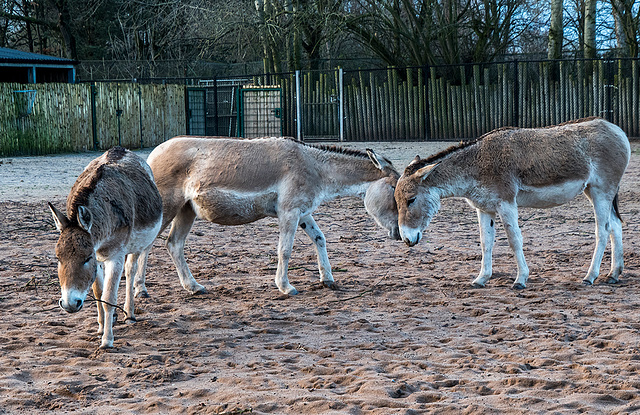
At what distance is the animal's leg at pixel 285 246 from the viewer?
22.1 ft

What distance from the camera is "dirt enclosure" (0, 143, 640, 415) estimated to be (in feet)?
13.7

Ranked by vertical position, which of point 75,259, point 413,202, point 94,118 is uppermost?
point 94,118

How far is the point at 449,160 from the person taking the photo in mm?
7195

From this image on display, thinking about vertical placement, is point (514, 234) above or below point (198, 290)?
above

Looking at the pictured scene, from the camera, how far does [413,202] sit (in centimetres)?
698

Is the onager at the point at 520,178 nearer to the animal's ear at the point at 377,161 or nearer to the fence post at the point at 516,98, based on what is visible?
the animal's ear at the point at 377,161

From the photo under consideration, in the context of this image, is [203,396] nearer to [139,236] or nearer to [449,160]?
[139,236]

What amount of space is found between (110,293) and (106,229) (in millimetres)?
521

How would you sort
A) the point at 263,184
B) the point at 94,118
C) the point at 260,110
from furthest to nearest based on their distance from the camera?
the point at 260,110 → the point at 94,118 → the point at 263,184

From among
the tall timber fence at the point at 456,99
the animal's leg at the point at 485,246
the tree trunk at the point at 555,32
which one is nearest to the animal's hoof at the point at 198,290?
the animal's leg at the point at 485,246

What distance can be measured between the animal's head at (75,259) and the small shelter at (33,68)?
75.6ft

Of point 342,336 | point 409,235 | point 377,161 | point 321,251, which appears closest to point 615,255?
point 409,235

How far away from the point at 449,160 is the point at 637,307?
219 centimetres

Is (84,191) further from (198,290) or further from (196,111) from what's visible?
(196,111)
